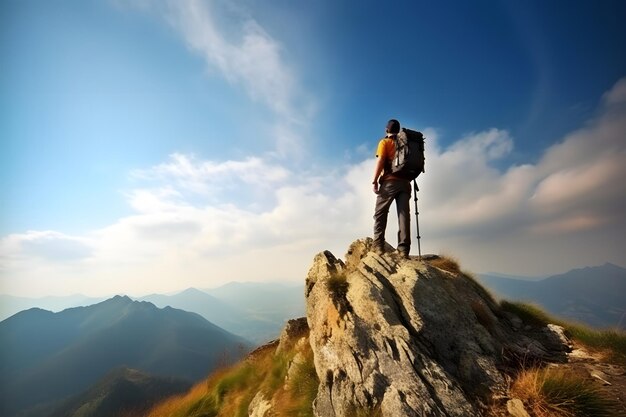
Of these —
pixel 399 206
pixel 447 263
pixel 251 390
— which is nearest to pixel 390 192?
pixel 399 206

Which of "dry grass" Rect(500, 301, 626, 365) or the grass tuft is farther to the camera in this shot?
the grass tuft

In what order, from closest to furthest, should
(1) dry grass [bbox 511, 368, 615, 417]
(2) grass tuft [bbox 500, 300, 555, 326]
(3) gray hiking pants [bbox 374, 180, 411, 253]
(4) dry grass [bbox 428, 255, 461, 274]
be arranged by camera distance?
(1) dry grass [bbox 511, 368, 615, 417] → (3) gray hiking pants [bbox 374, 180, 411, 253] → (2) grass tuft [bbox 500, 300, 555, 326] → (4) dry grass [bbox 428, 255, 461, 274]

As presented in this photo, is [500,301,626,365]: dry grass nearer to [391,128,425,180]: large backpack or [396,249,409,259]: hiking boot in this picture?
[396,249,409,259]: hiking boot

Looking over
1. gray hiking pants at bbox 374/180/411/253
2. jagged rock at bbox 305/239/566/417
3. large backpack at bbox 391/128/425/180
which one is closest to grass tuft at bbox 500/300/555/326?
jagged rock at bbox 305/239/566/417

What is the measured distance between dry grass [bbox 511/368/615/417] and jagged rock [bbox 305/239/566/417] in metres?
0.67

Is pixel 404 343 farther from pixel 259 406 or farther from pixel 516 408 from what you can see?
pixel 259 406

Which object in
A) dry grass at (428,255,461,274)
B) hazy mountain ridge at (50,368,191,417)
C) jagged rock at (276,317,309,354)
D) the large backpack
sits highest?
the large backpack

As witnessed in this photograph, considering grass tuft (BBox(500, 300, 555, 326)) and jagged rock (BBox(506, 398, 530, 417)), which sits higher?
grass tuft (BBox(500, 300, 555, 326))

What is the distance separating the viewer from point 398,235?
1200 cm

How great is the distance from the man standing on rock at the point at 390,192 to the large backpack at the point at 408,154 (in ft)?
1.04

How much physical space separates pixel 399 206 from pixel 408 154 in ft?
6.11

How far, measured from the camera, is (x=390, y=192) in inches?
455

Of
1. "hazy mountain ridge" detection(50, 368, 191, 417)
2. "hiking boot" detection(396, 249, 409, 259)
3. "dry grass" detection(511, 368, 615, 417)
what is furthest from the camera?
"hazy mountain ridge" detection(50, 368, 191, 417)

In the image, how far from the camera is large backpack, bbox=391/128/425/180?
432 inches
